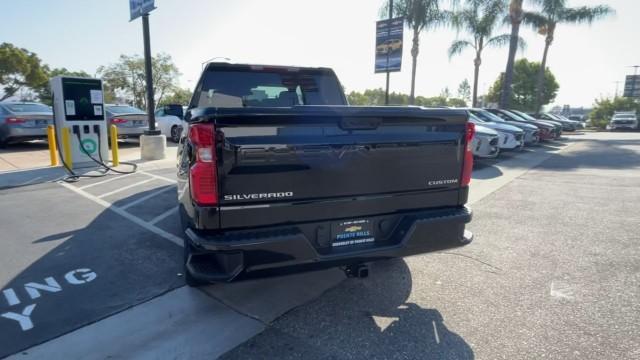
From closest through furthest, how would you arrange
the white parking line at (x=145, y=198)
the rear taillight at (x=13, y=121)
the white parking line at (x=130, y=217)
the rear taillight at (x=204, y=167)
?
the rear taillight at (x=204, y=167) < the white parking line at (x=130, y=217) < the white parking line at (x=145, y=198) < the rear taillight at (x=13, y=121)

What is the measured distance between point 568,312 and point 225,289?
9.52 feet

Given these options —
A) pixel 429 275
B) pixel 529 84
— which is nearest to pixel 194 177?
pixel 429 275

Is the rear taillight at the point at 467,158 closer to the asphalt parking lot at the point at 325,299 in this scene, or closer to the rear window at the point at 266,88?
the asphalt parking lot at the point at 325,299

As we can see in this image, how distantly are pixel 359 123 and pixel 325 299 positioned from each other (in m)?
1.59

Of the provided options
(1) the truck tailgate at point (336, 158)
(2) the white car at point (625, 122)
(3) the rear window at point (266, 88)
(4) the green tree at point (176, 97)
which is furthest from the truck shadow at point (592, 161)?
(4) the green tree at point (176, 97)

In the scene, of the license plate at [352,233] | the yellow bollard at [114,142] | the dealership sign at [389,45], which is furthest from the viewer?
the dealership sign at [389,45]

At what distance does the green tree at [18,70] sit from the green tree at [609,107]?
214 ft

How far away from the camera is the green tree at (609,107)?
4838 centimetres

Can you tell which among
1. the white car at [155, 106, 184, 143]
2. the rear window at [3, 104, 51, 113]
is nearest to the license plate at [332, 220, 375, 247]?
the rear window at [3, 104, 51, 113]

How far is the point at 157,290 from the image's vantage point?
335cm

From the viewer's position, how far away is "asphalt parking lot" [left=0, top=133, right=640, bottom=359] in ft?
8.57

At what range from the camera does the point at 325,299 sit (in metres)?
3.27

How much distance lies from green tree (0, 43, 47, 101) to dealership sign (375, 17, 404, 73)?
39303mm

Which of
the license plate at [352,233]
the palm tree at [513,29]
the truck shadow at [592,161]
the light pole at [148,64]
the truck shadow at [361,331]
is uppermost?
the palm tree at [513,29]
